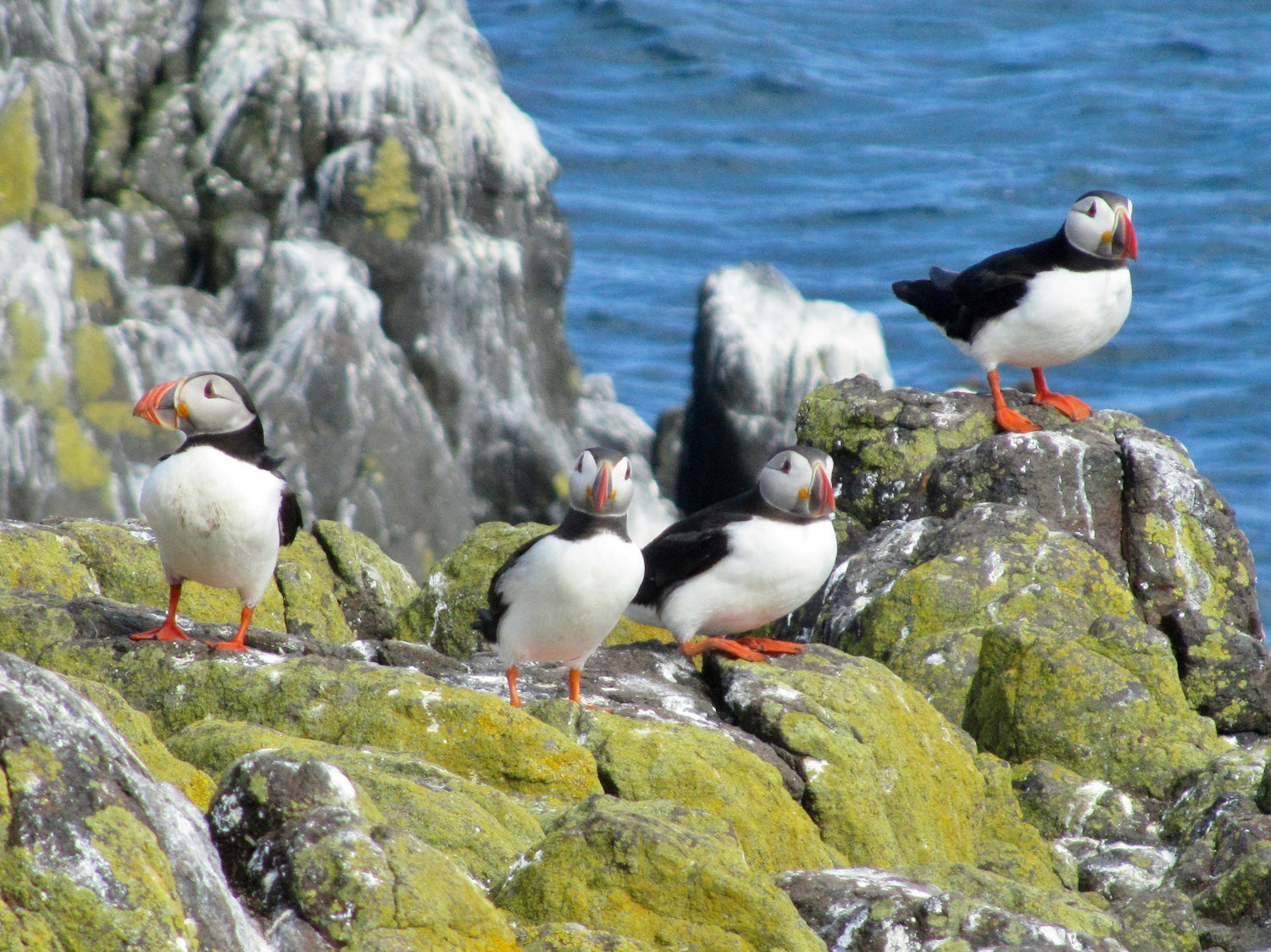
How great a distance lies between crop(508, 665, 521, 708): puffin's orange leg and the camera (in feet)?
18.2

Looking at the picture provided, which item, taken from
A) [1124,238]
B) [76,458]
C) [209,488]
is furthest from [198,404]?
[76,458]

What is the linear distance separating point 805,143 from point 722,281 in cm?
2822

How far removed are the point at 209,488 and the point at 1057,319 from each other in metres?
5.64

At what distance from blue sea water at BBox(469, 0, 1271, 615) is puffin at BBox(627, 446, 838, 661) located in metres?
22.2

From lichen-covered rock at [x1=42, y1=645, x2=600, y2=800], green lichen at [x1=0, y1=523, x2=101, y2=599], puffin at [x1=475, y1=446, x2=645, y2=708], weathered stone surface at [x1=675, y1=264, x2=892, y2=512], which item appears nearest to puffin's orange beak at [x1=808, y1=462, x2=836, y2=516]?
puffin at [x1=475, y1=446, x2=645, y2=708]

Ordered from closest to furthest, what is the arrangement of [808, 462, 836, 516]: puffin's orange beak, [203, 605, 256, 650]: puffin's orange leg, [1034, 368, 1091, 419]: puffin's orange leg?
[203, 605, 256, 650]: puffin's orange leg < [808, 462, 836, 516]: puffin's orange beak < [1034, 368, 1091, 419]: puffin's orange leg

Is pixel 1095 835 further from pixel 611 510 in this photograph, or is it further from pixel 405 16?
pixel 405 16

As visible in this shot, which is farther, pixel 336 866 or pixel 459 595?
pixel 459 595

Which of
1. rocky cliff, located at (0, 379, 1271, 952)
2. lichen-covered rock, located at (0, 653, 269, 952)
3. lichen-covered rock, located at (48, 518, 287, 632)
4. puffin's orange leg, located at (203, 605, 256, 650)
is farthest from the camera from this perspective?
lichen-covered rock, located at (48, 518, 287, 632)

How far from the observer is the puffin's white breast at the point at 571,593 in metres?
5.75

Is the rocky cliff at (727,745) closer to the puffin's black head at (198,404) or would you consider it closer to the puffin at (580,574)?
the puffin at (580,574)

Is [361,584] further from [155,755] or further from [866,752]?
[155,755]

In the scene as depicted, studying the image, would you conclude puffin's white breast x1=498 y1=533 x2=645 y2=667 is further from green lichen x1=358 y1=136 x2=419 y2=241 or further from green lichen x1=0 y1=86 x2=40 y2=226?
green lichen x1=358 y1=136 x2=419 y2=241

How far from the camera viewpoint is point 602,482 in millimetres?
5629
